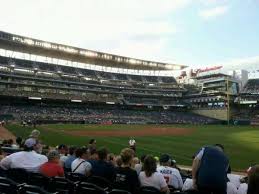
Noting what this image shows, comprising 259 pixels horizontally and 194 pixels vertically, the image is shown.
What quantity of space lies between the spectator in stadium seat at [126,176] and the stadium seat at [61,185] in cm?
86

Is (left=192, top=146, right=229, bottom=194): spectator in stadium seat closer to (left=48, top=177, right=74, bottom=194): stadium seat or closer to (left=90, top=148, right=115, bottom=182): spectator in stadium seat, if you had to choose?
(left=48, top=177, right=74, bottom=194): stadium seat

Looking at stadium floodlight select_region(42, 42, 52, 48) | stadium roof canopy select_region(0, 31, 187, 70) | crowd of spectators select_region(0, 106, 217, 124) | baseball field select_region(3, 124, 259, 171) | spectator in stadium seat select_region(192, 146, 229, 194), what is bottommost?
baseball field select_region(3, 124, 259, 171)

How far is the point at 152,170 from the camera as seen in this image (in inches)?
271

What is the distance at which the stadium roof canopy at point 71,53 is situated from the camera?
84750mm

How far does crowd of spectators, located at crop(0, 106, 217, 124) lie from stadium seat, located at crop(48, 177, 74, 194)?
232ft

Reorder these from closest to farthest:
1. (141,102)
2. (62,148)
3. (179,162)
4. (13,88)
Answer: (62,148) < (179,162) < (13,88) < (141,102)

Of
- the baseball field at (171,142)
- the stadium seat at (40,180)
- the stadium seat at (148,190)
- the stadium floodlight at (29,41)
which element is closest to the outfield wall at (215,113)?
the stadium floodlight at (29,41)

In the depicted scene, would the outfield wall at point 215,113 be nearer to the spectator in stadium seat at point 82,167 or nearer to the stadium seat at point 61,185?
the spectator in stadium seat at point 82,167

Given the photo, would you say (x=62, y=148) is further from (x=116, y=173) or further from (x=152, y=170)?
(x=152, y=170)

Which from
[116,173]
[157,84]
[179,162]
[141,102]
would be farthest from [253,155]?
[157,84]

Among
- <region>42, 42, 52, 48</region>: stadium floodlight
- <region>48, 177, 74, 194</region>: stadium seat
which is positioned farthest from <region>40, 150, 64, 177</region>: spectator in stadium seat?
<region>42, 42, 52, 48</region>: stadium floodlight

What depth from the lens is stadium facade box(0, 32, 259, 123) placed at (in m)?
88.4

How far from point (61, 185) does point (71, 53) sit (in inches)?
3602

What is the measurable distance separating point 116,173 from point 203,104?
113 m
